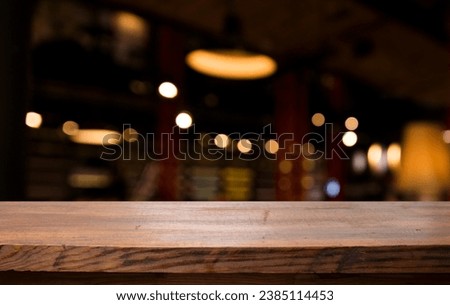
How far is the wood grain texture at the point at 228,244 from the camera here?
2.01 ft

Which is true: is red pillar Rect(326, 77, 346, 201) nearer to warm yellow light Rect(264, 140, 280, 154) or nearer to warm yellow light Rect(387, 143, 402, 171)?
warm yellow light Rect(264, 140, 280, 154)

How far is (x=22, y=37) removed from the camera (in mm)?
2189

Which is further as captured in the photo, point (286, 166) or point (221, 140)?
point (221, 140)

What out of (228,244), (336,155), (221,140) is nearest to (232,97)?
(221,140)

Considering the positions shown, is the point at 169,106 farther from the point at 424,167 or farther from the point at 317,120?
the point at 424,167

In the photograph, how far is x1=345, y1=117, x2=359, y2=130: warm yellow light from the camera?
7.68 metres

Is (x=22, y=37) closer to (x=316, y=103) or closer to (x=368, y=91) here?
(x=316, y=103)

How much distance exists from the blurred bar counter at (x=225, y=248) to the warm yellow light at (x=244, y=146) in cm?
891

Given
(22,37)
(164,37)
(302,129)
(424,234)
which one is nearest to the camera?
(424,234)

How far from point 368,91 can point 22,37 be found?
776cm

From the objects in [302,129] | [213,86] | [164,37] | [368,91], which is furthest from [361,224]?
[368,91]

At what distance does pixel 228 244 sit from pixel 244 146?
956cm

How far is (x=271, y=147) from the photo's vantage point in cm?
970

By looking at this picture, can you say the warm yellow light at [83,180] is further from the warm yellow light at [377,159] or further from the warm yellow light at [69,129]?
the warm yellow light at [377,159]
